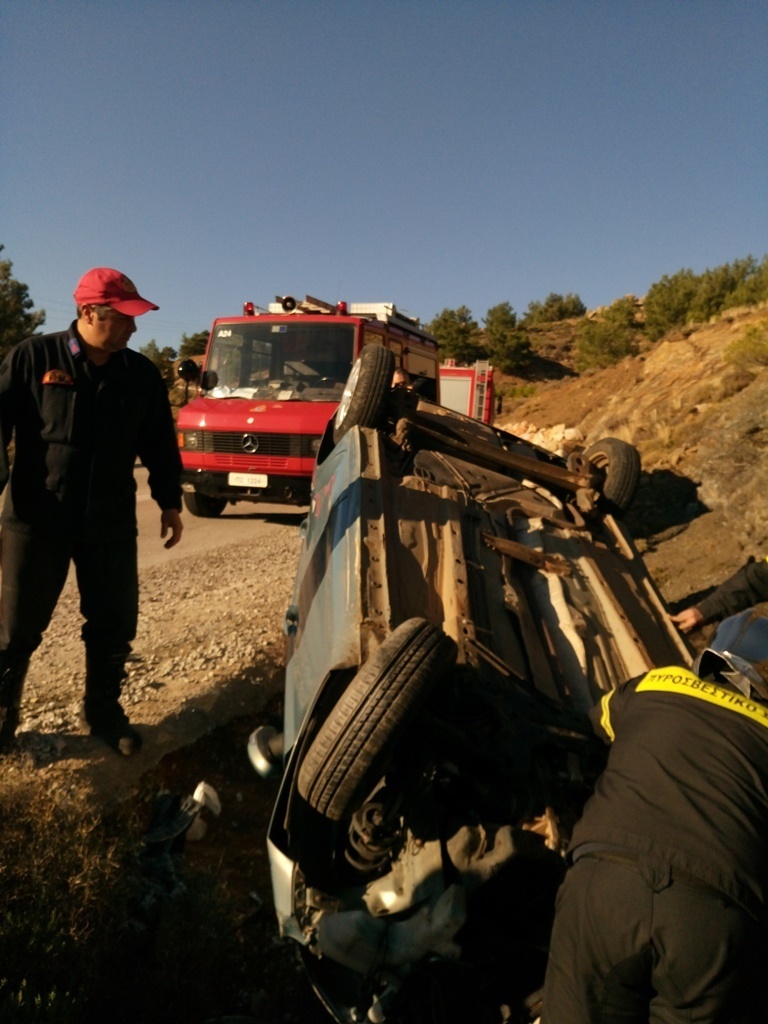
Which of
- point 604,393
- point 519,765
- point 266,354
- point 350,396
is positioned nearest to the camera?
point 519,765

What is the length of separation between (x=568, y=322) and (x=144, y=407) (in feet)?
148

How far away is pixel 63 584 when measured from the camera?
125 inches

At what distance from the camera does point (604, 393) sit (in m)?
20.0

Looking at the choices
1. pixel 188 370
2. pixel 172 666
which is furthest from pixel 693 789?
pixel 188 370

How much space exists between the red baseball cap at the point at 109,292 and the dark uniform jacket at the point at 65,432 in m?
0.16

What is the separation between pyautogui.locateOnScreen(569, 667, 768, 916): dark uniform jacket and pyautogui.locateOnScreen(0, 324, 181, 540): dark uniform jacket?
2.20 metres

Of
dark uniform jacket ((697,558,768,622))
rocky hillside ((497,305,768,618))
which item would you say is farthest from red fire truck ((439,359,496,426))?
dark uniform jacket ((697,558,768,622))

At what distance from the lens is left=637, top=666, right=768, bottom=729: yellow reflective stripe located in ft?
5.38

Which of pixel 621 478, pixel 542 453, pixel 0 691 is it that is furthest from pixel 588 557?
pixel 0 691

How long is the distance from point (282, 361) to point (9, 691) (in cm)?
682

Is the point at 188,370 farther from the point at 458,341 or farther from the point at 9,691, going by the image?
the point at 458,341

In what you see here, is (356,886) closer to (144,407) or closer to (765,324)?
(144,407)

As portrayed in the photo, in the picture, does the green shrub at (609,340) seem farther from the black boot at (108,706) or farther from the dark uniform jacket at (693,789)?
the dark uniform jacket at (693,789)

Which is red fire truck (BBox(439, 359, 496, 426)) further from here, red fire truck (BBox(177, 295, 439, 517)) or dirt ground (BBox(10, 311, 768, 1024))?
red fire truck (BBox(177, 295, 439, 517))
